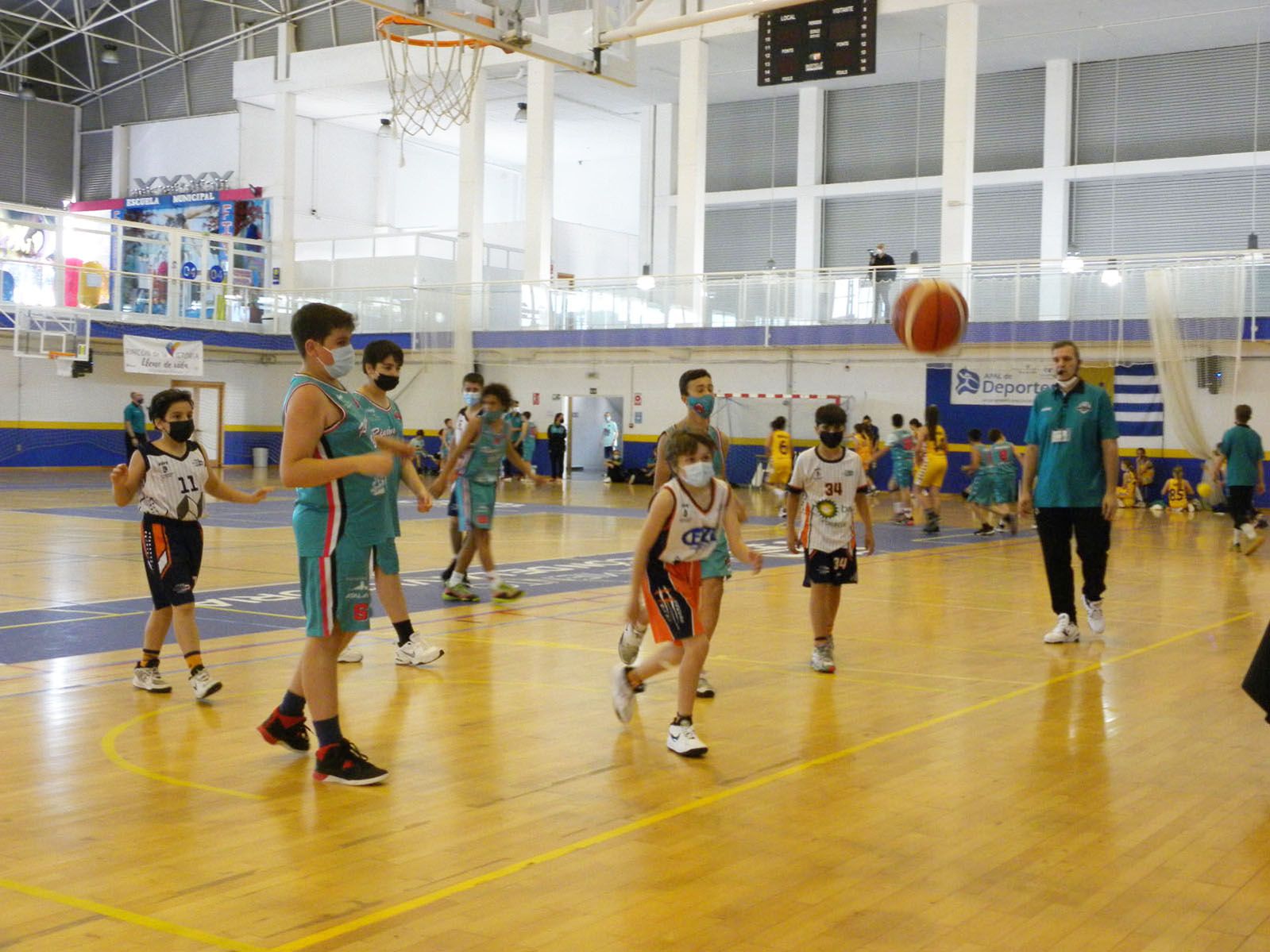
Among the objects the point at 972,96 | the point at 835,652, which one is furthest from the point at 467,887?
the point at 972,96

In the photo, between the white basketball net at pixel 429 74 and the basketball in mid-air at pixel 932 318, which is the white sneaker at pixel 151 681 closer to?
the basketball in mid-air at pixel 932 318

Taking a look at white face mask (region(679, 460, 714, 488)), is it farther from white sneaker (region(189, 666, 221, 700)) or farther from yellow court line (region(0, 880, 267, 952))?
yellow court line (region(0, 880, 267, 952))

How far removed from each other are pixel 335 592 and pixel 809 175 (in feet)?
108

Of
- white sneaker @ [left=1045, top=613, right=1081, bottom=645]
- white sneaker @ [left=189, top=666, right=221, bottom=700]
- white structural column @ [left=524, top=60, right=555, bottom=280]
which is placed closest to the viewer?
white sneaker @ [left=189, top=666, right=221, bottom=700]

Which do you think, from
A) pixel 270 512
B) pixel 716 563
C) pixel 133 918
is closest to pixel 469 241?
pixel 270 512

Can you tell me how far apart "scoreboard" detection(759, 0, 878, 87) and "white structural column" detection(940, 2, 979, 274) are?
5.40 metres

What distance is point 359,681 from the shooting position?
7.72 metres

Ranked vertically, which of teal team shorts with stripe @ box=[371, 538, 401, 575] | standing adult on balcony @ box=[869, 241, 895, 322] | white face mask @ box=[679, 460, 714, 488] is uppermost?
standing adult on balcony @ box=[869, 241, 895, 322]

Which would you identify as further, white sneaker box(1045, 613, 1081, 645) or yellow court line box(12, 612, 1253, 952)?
white sneaker box(1045, 613, 1081, 645)

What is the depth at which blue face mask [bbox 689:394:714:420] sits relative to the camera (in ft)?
25.2

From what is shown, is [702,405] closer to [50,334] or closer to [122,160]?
[50,334]

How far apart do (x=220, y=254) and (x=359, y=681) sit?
32238mm

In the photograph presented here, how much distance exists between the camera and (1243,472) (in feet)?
55.3

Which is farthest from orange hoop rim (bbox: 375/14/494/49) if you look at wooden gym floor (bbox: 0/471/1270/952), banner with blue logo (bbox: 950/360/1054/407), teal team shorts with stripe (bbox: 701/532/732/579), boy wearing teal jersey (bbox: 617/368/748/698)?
banner with blue logo (bbox: 950/360/1054/407)
